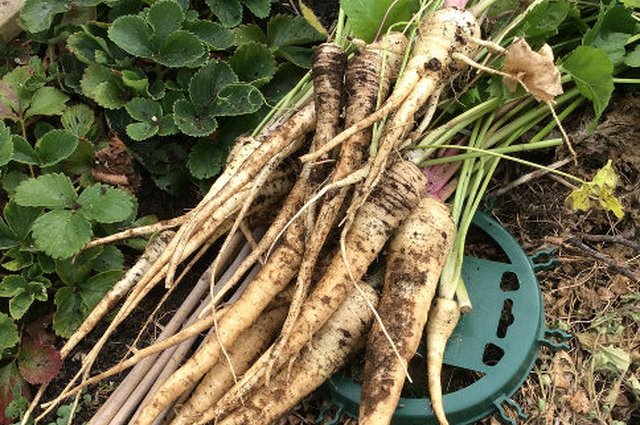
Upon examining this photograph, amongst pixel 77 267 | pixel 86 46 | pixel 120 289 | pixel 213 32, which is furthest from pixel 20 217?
pixel 213 32

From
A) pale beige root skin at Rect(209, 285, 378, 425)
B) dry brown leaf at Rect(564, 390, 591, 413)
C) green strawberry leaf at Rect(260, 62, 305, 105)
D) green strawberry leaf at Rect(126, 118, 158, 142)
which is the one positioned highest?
green strawberry leaf at Rect(126, 118, 158, 142)

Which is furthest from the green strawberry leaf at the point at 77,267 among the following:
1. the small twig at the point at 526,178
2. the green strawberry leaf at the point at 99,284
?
the small twig at the point at 526,178

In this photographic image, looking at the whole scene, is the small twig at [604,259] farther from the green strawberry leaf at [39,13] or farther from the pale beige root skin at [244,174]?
the green strawberry leaf at [39,13]

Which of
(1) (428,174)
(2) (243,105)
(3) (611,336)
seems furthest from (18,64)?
(3) (611,336)

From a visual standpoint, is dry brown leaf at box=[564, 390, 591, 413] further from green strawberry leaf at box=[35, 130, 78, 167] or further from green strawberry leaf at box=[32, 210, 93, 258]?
green strawberry leaf at box=[35, 130, 78, 167]

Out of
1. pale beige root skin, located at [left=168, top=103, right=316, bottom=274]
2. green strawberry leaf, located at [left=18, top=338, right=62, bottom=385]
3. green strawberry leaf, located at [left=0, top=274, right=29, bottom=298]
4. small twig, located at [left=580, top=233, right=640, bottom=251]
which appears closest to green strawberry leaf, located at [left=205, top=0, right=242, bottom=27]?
pale beige root skin, located at [left=168, top=103, right=316, bottom=274]
